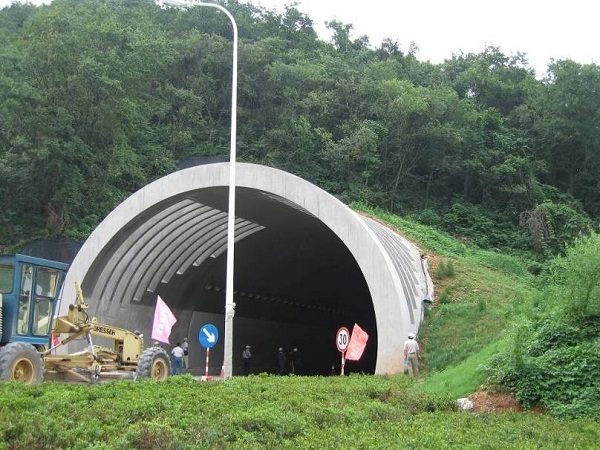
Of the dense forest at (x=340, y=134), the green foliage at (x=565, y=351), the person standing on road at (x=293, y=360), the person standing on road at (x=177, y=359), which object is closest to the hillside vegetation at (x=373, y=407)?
the green foliage at (x=565, y=351)

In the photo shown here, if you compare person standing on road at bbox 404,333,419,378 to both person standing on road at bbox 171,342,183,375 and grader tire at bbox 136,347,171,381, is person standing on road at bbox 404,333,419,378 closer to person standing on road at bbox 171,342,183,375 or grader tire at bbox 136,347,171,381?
grader tire at bbox 136,347,171,381

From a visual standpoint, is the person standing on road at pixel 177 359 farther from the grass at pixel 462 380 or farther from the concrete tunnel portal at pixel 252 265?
the grass at pixel 462 380

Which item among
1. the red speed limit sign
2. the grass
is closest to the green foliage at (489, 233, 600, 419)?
the grass

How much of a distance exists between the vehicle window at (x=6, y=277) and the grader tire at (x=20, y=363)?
1226 mm

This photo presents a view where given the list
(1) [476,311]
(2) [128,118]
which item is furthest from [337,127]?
(1) [476,311]

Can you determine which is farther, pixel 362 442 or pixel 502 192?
pixel 502 192

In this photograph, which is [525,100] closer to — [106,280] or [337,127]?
[337,127]

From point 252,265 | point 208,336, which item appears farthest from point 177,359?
point 252,265

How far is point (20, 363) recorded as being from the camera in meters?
12.3

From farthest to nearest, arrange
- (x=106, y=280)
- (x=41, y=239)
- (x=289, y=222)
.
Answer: (x=41, y=239), (x=289, y=222), (x=106, y=280)

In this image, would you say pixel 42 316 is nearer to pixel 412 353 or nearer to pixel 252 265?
pixel 412 353

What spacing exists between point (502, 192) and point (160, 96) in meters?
20.3

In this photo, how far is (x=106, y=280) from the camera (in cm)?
2366

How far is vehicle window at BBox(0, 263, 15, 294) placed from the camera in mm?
13055
